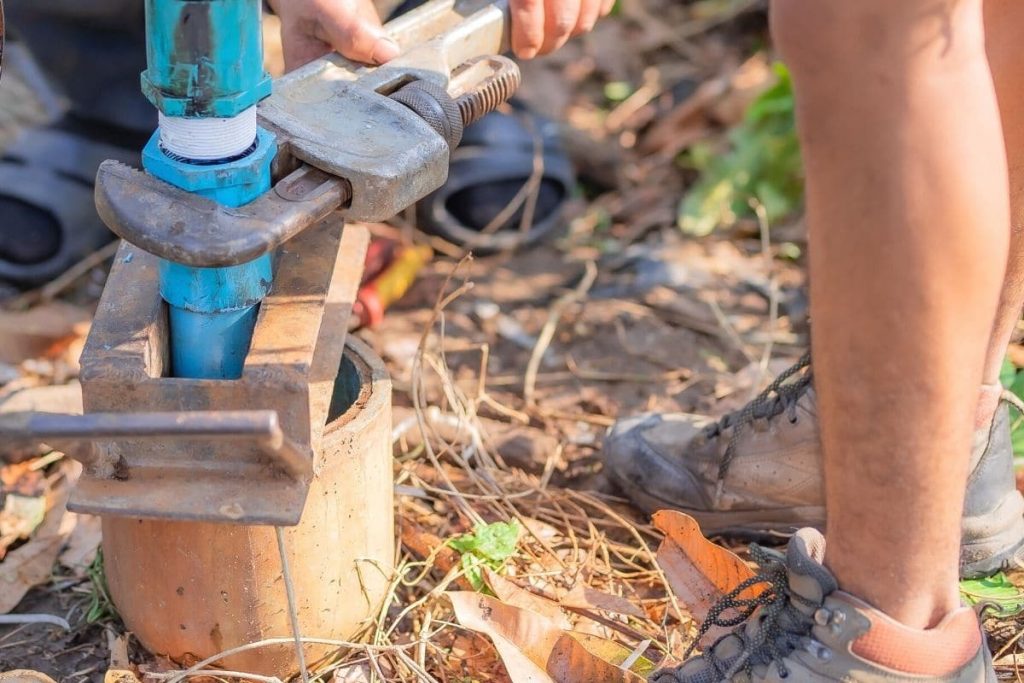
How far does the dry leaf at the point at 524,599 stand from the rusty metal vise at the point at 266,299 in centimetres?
46

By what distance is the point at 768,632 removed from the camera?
1.48 metres

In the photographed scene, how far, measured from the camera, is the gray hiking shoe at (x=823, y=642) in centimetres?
136

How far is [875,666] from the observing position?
1.37 meters

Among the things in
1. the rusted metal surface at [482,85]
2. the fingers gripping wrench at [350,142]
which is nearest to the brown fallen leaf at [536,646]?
the fingers gripping wrench at [350,142]

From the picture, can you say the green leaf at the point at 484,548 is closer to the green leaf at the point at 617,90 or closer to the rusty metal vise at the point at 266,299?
the rusty metal vise at the point at 266,299

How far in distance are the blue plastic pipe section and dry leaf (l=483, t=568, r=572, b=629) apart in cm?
56

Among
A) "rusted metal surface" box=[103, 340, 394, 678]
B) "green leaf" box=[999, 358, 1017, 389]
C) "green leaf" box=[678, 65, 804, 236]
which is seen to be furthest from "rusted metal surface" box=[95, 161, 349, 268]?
"green leaf" box=[678, 65, 804, 236]

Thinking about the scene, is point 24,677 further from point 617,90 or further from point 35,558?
point 617,90

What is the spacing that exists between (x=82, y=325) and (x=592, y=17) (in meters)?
1.40

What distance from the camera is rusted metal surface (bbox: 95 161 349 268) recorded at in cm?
131

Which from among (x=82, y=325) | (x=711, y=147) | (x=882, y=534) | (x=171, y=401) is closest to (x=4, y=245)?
(x=82, y=325)

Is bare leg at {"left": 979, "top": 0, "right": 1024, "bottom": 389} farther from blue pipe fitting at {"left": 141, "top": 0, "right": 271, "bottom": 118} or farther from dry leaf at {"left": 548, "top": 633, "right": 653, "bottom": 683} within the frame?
blue pipe fitting at {"left": 141, "top": 0, "right": 271, "bottom": 118}

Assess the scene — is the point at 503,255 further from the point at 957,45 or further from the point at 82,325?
the point at 957,45

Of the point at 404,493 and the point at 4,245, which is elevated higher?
the point at 404,493
